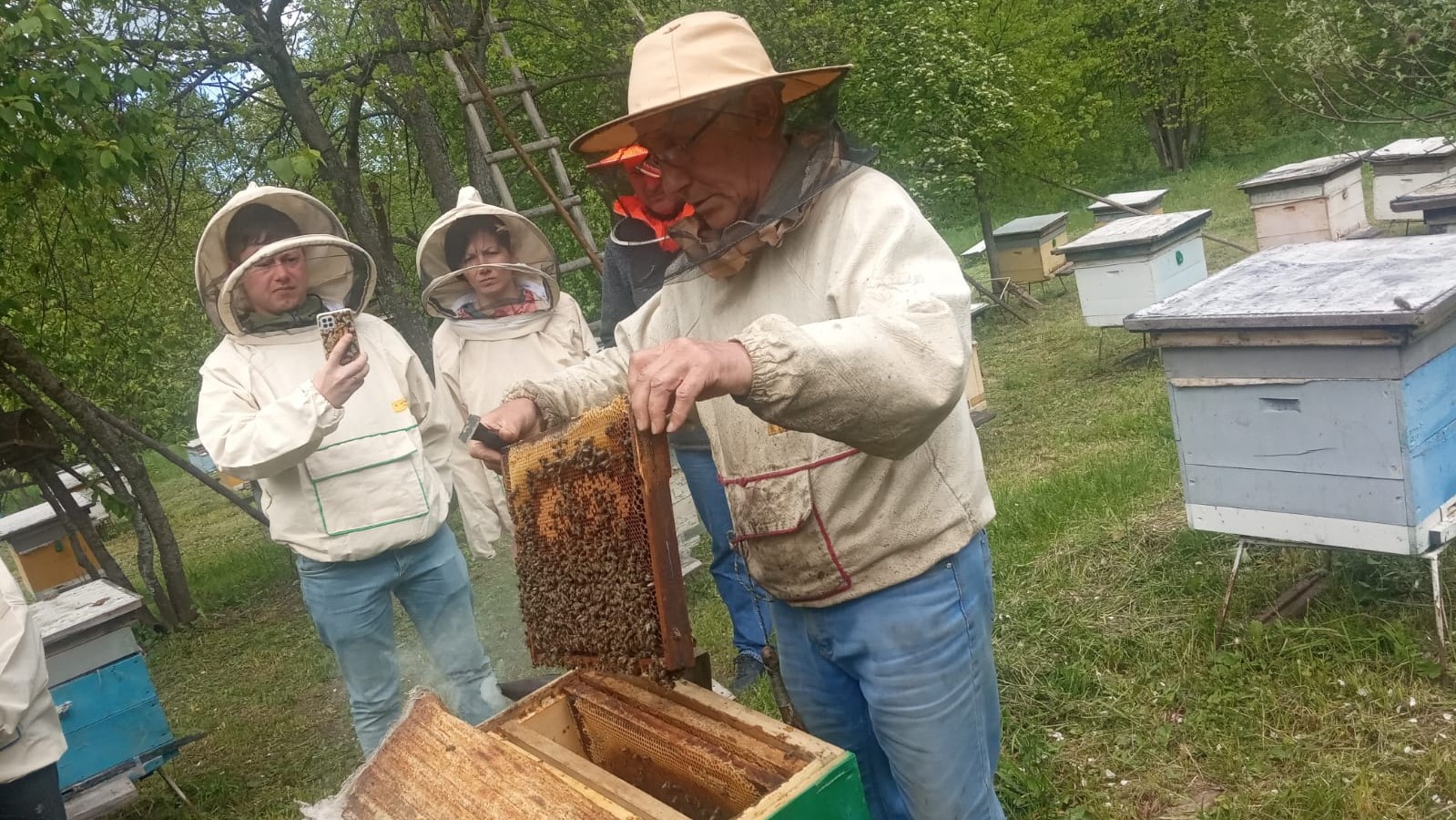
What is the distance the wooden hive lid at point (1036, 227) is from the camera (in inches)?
487

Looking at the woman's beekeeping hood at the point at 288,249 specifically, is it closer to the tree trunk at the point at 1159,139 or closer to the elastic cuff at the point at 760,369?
the elastic cuff at the point at 760,369

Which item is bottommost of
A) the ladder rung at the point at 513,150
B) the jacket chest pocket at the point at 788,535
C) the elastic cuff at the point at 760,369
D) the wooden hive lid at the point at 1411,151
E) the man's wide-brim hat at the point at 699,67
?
the wooden hive lid at the point at 1411,151

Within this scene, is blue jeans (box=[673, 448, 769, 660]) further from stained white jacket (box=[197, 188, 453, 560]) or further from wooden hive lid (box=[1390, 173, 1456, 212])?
wooden hive lid (box=[1390, 173, 1456, 212])

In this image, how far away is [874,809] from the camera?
220 centimetres

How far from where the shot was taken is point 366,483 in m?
3.24

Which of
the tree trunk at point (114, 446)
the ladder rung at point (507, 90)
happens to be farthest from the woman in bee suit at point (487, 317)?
the tree trunk at point (114, 446)

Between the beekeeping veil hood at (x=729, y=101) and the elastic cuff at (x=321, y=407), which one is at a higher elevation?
the beekeeping veil hood at (x=729, y=101)

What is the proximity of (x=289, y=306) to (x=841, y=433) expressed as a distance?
101 inches

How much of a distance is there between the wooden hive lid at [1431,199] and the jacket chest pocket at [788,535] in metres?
5.42

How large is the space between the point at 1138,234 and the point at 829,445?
7.29 metres

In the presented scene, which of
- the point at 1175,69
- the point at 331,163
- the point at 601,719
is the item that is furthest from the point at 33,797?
the point at 1175,69

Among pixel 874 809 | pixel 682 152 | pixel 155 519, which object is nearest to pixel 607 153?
pixel 682 152

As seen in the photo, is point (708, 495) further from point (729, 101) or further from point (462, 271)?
point (729, 101)

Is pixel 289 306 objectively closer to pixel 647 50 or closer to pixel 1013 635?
pixel 647 50
